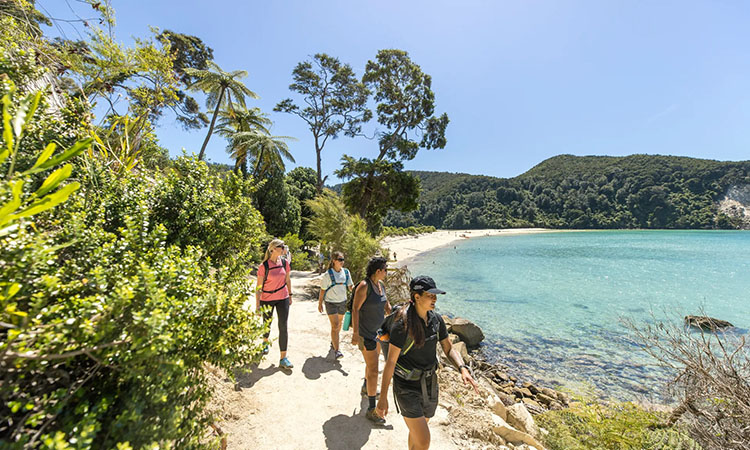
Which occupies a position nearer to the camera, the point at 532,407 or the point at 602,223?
the point at 532,407

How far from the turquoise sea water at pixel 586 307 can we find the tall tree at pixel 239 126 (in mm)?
16298

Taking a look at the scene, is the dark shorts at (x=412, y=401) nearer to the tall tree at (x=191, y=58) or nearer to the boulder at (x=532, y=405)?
the boulder at (x=532, y=405)

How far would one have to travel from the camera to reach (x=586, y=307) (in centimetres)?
1608

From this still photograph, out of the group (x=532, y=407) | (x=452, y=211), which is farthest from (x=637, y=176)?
(x=532, y=407)

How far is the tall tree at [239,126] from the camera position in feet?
63.8

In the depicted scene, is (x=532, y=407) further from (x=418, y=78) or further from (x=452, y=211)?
(x=452, y=211)

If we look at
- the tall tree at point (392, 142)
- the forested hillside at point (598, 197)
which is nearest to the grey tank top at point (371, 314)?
the tall tree at point (392, 142)

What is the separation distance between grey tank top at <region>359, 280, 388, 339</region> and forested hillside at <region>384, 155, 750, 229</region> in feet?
310

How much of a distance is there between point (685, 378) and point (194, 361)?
650 cm

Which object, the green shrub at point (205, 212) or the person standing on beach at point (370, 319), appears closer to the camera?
the green shrub at point (205, 212)

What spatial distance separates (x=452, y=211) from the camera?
111 m

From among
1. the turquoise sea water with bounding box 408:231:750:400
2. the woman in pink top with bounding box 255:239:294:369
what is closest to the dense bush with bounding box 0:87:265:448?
the woman in pink top with bounding box 255:239:294:369

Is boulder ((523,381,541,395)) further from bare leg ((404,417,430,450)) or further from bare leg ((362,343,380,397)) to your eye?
bare leg ((404,417,430,450))

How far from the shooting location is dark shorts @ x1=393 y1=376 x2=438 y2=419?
8.43ft
